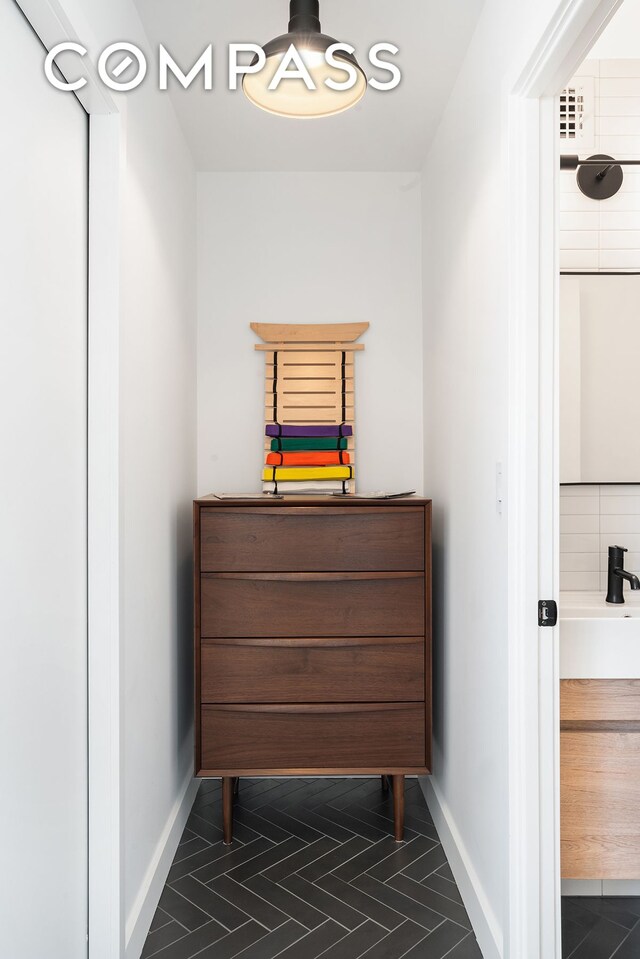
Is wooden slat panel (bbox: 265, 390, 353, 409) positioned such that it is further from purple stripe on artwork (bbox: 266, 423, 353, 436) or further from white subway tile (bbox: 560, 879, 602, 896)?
white subway tile (bbox: 560, 879, 602, 896)

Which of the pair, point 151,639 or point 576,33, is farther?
point 151,639

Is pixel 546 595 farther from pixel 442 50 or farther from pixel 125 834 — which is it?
pixel 442 50

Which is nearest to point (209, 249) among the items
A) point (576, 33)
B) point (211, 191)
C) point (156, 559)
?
point (211, 191)

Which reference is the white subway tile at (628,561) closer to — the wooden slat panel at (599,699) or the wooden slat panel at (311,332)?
the wooden slat panel at (599,699)

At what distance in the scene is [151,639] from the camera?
214 cm

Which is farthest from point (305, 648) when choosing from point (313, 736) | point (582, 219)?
point (582, 219)

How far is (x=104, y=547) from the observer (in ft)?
5.61

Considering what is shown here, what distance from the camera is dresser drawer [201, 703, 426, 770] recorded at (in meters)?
2.45

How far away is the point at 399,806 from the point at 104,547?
1489 millimetres

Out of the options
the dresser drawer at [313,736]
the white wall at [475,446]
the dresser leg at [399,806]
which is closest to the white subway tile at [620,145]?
the white wall at [475,446]

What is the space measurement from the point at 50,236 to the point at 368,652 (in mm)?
1684

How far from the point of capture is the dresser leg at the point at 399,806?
8.07ft

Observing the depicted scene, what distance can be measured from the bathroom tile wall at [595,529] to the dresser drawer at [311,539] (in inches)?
20.8

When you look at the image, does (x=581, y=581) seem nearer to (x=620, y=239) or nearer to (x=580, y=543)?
(x=580, y=543)
